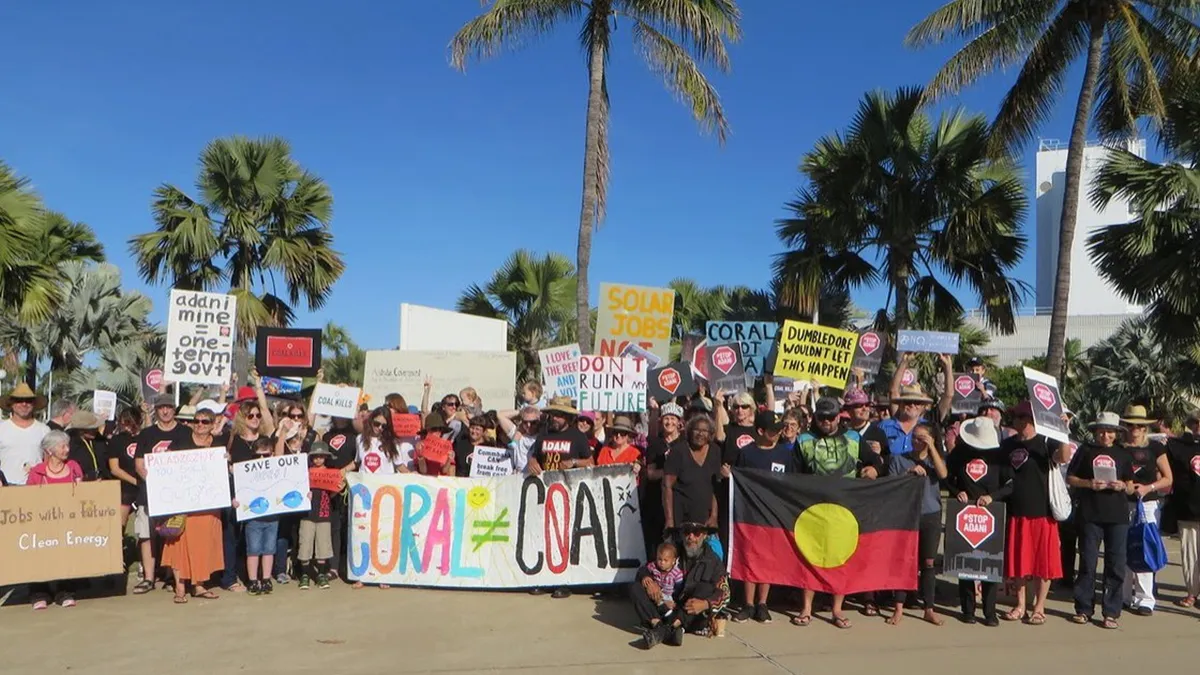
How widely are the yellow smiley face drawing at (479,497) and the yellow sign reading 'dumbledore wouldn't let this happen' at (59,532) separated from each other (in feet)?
9.83

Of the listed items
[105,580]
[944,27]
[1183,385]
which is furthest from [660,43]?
[1183,385]

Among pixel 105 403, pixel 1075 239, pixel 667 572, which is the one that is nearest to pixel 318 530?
pixel 667 572

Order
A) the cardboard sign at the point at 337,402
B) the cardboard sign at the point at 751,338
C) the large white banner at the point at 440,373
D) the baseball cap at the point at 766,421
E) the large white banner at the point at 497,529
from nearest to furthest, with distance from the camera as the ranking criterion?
the baseball cap at the point at 766,421, the large white banner at the point at 497,529, the cardboard sign at the point at 337,402, the large white banner at the point at 440,373, the cardboard sign at the point at 751,338

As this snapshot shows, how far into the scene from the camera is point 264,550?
846 centimetres

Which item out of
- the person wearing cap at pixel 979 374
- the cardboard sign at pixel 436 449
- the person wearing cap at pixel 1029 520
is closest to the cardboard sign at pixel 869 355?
the person wearing cap at pixel 979 374

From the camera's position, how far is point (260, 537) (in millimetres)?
8445

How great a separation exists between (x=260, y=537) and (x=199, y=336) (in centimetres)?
328

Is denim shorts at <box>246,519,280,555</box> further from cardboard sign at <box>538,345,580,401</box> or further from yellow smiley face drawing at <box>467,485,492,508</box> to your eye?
cardboard sign at <box>538,345,580,401</box>

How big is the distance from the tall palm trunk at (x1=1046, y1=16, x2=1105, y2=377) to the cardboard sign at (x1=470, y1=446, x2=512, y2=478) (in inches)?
338

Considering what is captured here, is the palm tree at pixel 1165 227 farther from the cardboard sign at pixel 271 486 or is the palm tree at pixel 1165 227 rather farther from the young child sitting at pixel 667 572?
the cardboard sign at pixel 271 486

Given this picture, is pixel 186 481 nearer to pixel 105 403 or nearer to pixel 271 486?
pixel 271 486

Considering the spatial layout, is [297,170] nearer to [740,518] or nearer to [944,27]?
[944,27]

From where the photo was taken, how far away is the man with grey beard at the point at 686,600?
6625mm

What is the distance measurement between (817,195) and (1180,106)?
21.5 feet
